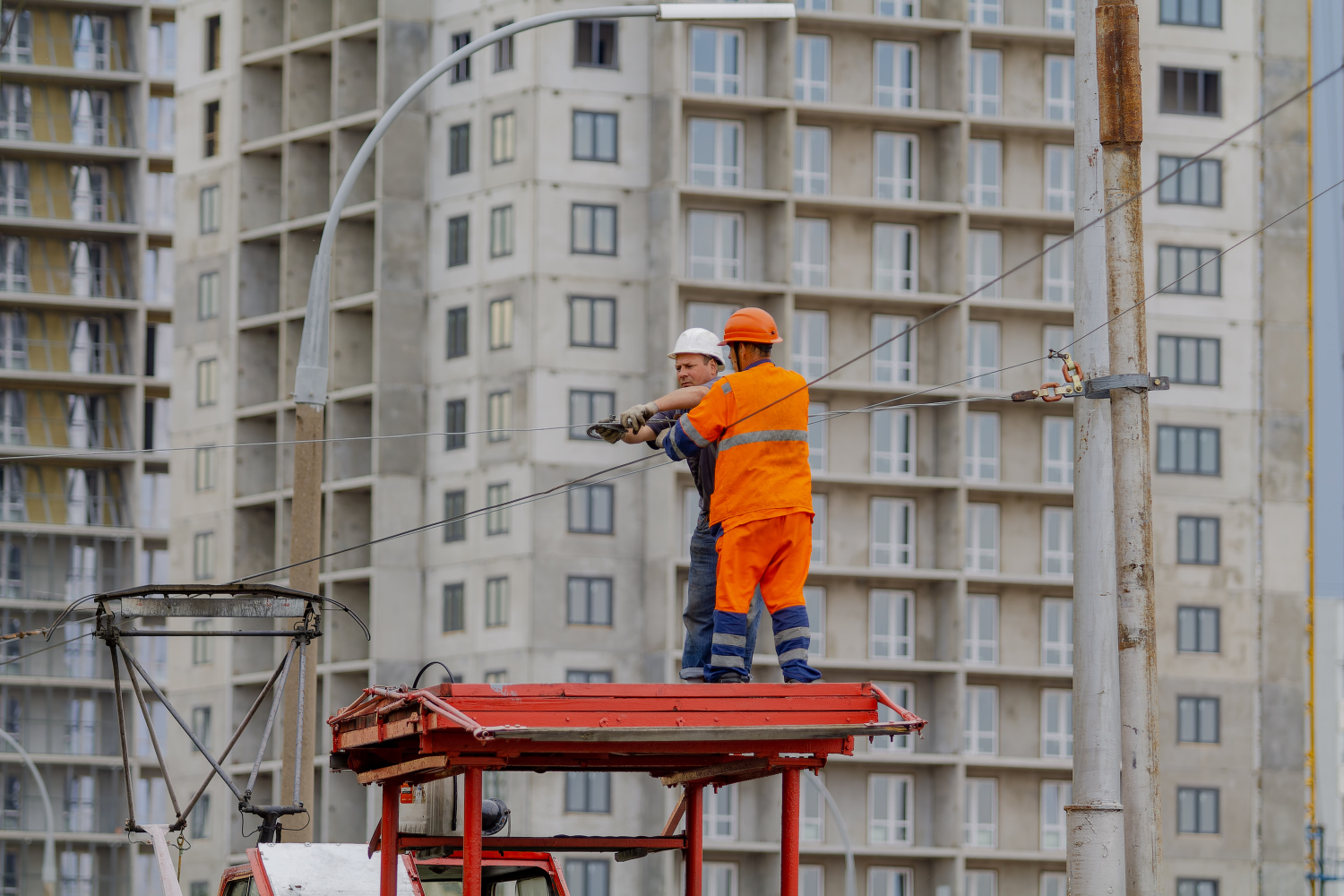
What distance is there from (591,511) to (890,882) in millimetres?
13591

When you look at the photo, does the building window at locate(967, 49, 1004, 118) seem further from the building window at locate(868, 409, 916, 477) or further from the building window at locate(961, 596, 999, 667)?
the building window at locate(961, 596, 999, 667)

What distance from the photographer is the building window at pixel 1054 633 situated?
6600 cm

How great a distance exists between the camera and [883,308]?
6600 cm

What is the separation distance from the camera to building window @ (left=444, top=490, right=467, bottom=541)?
6259cm

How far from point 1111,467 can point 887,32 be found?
52.2 metres

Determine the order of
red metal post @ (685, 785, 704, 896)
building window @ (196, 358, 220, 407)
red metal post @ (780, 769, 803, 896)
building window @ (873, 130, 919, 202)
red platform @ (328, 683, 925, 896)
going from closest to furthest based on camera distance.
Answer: red platform @ (328, 683, 925, 896) → red metal post @ (780, 769, 803, 896) → red metal post @ (685, 785, 704, 896) → building window @ (873, 130, 919, 202) → building window @ (196, 358, 220, 407)

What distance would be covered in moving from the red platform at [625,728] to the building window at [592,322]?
170 feet

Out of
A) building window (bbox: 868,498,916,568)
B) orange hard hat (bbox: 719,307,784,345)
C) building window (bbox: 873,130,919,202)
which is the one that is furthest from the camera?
building window (bbox: 873,130,919,202)

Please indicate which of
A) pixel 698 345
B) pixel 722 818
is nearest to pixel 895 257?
pixel 722 818

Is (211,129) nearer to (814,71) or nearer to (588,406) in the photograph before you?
(588,406)

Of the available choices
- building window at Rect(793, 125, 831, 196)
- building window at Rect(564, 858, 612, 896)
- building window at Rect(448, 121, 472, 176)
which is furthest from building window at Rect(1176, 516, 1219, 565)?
building window at Rect(448, 121, 472, 176)

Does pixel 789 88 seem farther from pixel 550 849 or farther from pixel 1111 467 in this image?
pixel 550 849

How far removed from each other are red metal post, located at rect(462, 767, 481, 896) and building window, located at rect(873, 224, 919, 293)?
5739cm

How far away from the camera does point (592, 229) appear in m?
63.2
